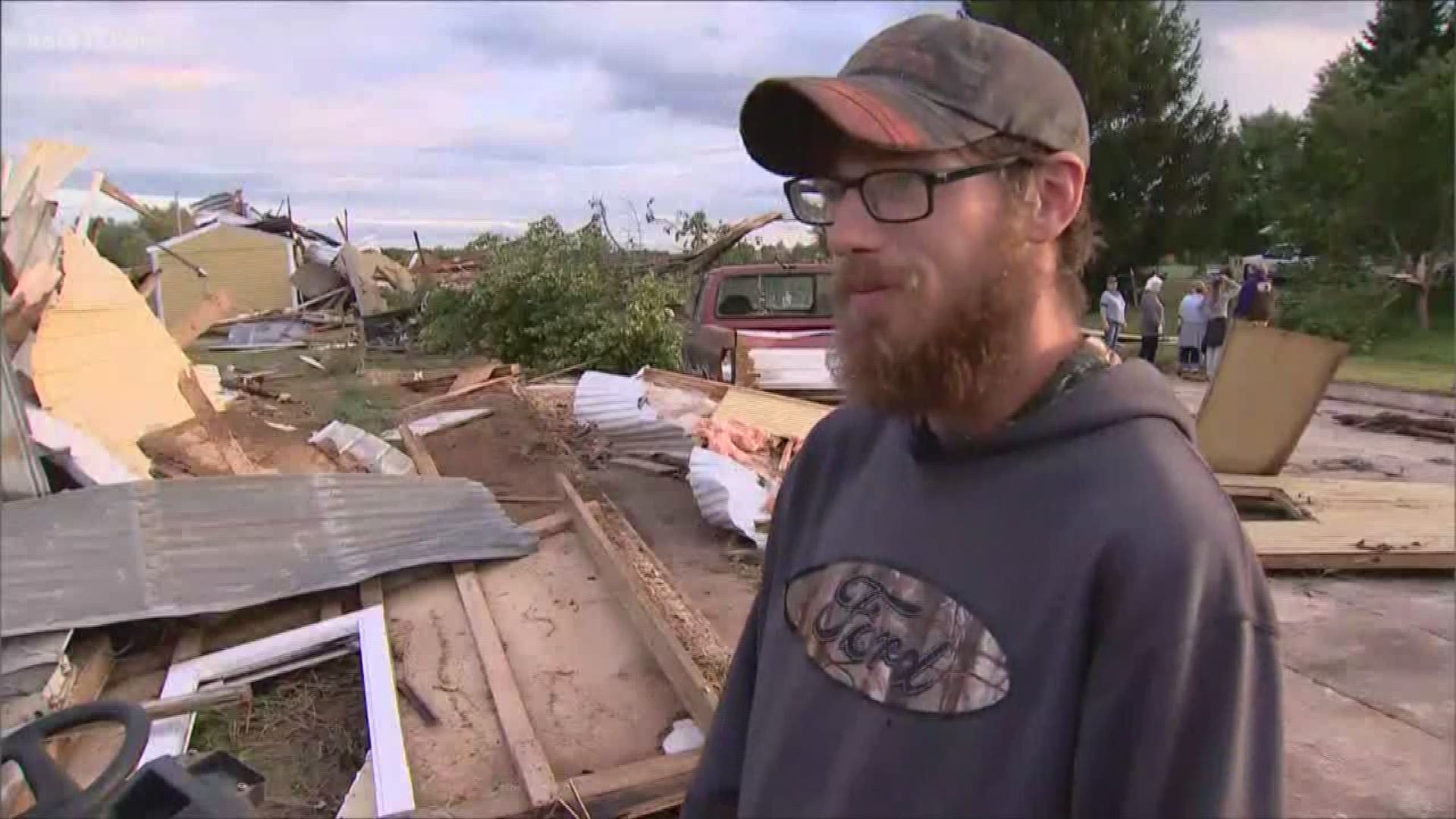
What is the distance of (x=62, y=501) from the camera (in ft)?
16.5

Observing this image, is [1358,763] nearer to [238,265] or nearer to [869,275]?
[869,275]

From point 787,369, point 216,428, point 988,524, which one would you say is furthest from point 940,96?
point 787,369

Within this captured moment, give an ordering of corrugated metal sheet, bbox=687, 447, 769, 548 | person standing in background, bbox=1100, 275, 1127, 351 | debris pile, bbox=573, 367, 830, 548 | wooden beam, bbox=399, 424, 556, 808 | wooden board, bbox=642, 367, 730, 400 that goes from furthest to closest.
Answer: person standing in background, bbox=1100, 275, 1127, 351 → wooden board, bbox=642, 367, 730, 400 → debris pile, bbox=573, 367, 830, 548 → corrugated metal sheet, bbox=687, 447, 769, 548 → wooden beam, bbox=399, 424, 556, 808

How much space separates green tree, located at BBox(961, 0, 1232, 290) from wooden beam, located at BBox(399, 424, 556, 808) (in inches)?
954

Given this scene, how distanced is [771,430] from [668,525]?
1045mm

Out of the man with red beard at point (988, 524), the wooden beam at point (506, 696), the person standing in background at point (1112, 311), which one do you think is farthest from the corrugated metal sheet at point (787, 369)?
the person standing in background at point (1112, 311)

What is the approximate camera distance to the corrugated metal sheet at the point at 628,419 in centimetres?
872

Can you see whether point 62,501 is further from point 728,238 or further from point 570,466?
point 728,238

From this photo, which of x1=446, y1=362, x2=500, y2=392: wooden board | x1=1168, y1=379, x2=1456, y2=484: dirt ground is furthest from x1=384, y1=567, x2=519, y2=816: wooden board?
x1=446, y1=362, x2=500, y2=392: wooden board

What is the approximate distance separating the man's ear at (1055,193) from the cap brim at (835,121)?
0.34 ft

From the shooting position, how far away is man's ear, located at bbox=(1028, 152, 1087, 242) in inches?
49.7

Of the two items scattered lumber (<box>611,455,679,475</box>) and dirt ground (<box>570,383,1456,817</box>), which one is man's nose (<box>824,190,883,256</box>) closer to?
dirt ground (<box>570,383,1456,817</box>)

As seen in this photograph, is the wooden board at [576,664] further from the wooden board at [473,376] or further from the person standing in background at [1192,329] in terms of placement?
the person standing in background at [1192,329]

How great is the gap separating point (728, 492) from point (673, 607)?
1635 mm
